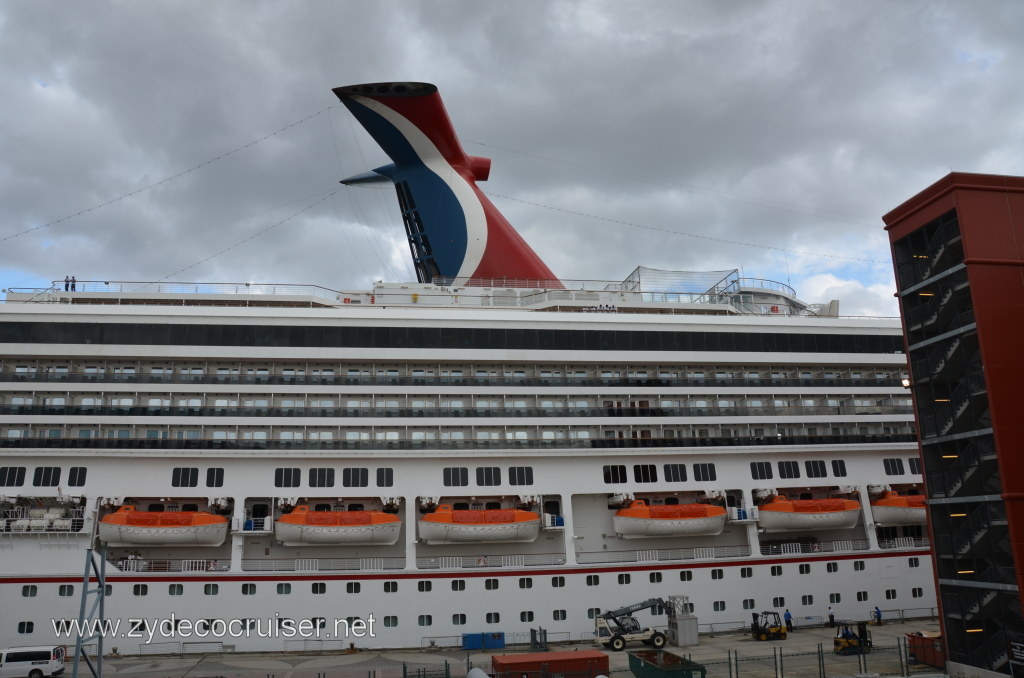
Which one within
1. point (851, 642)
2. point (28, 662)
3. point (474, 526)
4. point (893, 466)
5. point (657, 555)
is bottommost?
point (851, 642)

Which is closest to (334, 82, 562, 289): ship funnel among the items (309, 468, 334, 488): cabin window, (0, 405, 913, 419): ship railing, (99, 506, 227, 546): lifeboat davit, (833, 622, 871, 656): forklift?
(0, 405, 913, 419): ship railing

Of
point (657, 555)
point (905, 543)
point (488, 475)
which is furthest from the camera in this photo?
point (905, 543)

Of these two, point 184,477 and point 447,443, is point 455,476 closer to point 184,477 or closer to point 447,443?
point 447,443

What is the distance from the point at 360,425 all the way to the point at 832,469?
2100 centimetres

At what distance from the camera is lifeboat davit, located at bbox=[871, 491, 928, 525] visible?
32.0m

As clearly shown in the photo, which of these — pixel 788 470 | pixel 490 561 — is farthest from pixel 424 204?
pixel 788 470

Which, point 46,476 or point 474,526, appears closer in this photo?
point 46,476

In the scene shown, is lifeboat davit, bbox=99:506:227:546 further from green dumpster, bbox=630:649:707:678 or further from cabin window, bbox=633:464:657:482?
cabin window, bbox=633:464:657:482

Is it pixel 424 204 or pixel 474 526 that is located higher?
pixel 424 204

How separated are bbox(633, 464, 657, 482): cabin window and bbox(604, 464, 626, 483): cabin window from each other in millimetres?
543

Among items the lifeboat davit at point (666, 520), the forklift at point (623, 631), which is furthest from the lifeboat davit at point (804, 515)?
the forklift at point (623, 631)

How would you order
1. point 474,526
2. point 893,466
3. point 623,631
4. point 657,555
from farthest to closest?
point 893,466 < point 657,555 < point 474,526 < point 623,631

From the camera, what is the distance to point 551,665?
22125 mm

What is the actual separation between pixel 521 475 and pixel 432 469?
12.1 feet
